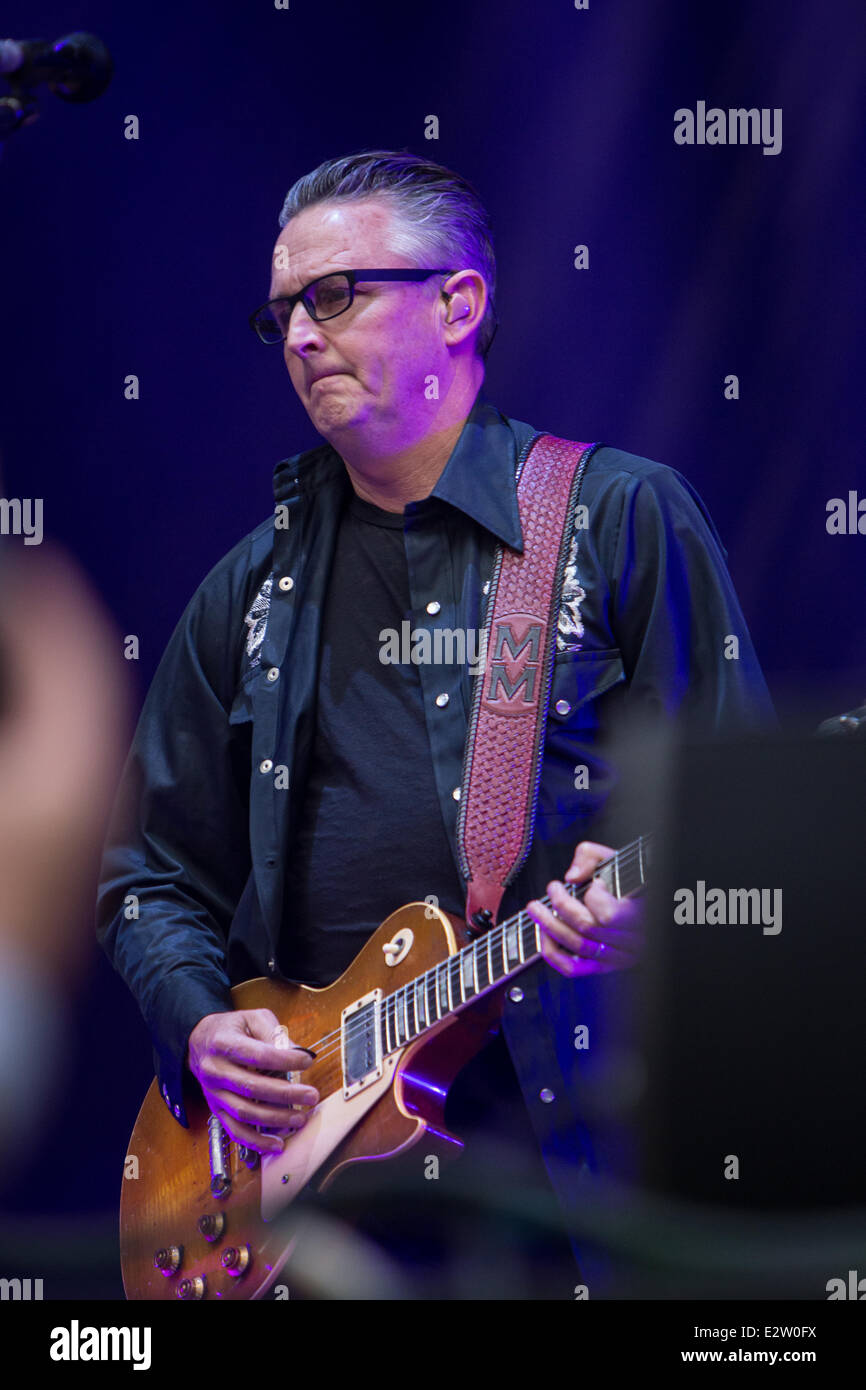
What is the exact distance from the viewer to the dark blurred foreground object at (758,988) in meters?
1.41

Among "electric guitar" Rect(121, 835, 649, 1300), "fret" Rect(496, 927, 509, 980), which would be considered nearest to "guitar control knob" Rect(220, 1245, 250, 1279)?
"electric guitar" Rect(121, 835, 649, 1300)

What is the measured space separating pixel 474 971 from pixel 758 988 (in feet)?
2.34

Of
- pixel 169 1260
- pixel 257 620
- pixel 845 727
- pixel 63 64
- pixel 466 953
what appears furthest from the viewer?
pixel 257 620

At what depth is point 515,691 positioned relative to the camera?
2.26 meters

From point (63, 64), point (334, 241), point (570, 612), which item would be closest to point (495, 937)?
point (570, 612)

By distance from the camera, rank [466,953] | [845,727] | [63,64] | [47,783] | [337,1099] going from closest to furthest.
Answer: [845,727]
[63,64]
[466,953]
[337,1099]
[47,783]

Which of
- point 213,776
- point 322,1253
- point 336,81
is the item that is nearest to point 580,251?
point 336,81

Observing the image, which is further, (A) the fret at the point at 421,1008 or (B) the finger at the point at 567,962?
(A) the fret at the point at 421,1008

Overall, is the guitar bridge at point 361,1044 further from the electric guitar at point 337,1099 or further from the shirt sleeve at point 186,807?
the shirt sleeve at point 186,807

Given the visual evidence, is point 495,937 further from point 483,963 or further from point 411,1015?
point 411,1015

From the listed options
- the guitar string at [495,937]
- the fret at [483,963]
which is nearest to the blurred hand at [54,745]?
the guitar string at [495,937]

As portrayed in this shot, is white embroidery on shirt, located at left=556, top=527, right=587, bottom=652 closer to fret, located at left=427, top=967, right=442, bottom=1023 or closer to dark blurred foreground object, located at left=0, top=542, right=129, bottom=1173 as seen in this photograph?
fret, located at left=427, top=967, right=442, bottom=1023

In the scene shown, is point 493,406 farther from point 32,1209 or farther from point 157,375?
point 32,1209

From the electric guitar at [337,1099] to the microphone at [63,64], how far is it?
3.83 feet
